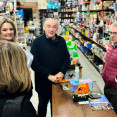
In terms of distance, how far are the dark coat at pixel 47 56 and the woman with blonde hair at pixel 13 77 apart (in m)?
1.14

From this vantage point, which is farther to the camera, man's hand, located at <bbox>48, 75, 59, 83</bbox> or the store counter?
man's hand, located at <bbox>48, 75, 59, 83</bbox>

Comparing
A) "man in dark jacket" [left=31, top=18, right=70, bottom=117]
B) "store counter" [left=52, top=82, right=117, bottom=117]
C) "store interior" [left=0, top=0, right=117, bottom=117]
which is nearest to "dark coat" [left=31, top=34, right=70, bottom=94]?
"man in dark jacket" [left=31, top=18, right=70, bottom=117]

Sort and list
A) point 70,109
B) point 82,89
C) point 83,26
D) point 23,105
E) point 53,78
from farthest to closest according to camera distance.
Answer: point 83,26
point 53,78
point 82,89
point 70,109
point 23,105

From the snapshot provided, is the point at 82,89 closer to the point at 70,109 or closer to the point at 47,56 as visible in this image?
the point at 70,109

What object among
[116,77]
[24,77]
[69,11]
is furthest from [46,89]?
[69,11]

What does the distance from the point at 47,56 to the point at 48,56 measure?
0.02 m

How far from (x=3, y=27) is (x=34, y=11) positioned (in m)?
11.7

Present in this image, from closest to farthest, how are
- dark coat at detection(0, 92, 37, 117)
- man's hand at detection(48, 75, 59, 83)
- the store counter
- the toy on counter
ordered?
dark coat at detection(0, 92, 37, 117) → the store counter → the toy on counter → man's hand at detection(48, 75, 59, 83)

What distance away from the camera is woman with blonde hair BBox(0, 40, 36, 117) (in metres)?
1.22

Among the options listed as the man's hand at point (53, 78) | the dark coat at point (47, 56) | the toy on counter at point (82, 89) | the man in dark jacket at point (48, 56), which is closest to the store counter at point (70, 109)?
the toy on counter at point (82, 89)

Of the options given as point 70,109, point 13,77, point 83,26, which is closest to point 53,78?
point 70,109

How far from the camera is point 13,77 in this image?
126cm

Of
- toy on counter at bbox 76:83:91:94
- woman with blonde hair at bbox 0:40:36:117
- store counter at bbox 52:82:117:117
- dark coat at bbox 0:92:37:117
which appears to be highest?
woman with blonde hair at bbox 0:40:36:117

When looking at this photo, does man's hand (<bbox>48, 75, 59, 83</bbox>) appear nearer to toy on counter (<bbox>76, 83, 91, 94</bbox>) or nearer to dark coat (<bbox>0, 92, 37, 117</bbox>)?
toy on counter (<bbox>76, 83, 91, 94</bbox>)
